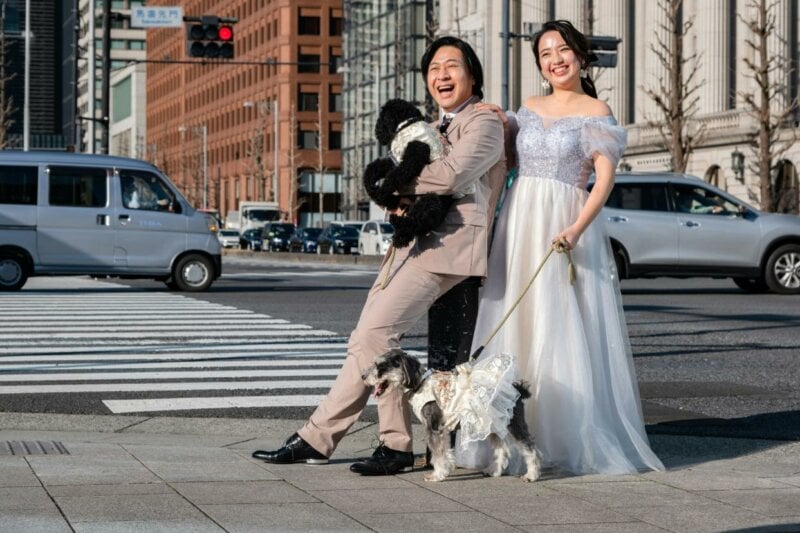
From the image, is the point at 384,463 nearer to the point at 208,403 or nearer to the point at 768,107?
the point at 208,403

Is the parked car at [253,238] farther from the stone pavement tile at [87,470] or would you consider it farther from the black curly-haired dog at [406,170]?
the black curly-haired dog at [406,170]

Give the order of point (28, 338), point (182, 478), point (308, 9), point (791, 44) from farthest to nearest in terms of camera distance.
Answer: point (308, 9) → point (791, 44) → point (28, 338) → point (182, 478)

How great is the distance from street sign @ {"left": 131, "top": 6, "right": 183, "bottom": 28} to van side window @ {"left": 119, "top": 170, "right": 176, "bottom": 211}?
33.1 feet

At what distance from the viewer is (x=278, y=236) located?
75125 millimetres

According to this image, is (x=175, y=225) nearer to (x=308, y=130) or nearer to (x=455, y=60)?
(x=455, y=60)

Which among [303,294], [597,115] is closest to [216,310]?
[303,294]

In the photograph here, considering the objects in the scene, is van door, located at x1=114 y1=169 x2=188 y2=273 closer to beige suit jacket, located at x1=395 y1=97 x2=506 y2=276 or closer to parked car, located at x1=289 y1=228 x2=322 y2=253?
beige suit jacket, located at x1=395 y1=97 x2=506 y2=276

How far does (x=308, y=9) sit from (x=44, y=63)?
9434cm

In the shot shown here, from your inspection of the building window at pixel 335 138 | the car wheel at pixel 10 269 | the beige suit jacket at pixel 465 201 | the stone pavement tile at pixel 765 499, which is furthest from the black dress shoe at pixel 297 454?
the building window at pixel 335 138

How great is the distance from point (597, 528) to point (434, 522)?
0.57 meters

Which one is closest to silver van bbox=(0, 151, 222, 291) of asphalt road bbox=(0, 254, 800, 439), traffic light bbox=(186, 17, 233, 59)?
asphalt road bbox=(0, 254, 800, 439)

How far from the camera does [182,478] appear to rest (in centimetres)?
625

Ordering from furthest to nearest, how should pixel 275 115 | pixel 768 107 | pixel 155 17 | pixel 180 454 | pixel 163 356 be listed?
1. pixel 275 115
2. pixel 768 107
3. pixel 155 17
4. pixel 163 356
5. pixel 180 454

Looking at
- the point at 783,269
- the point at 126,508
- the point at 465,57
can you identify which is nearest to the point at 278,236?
the point at 783,269
